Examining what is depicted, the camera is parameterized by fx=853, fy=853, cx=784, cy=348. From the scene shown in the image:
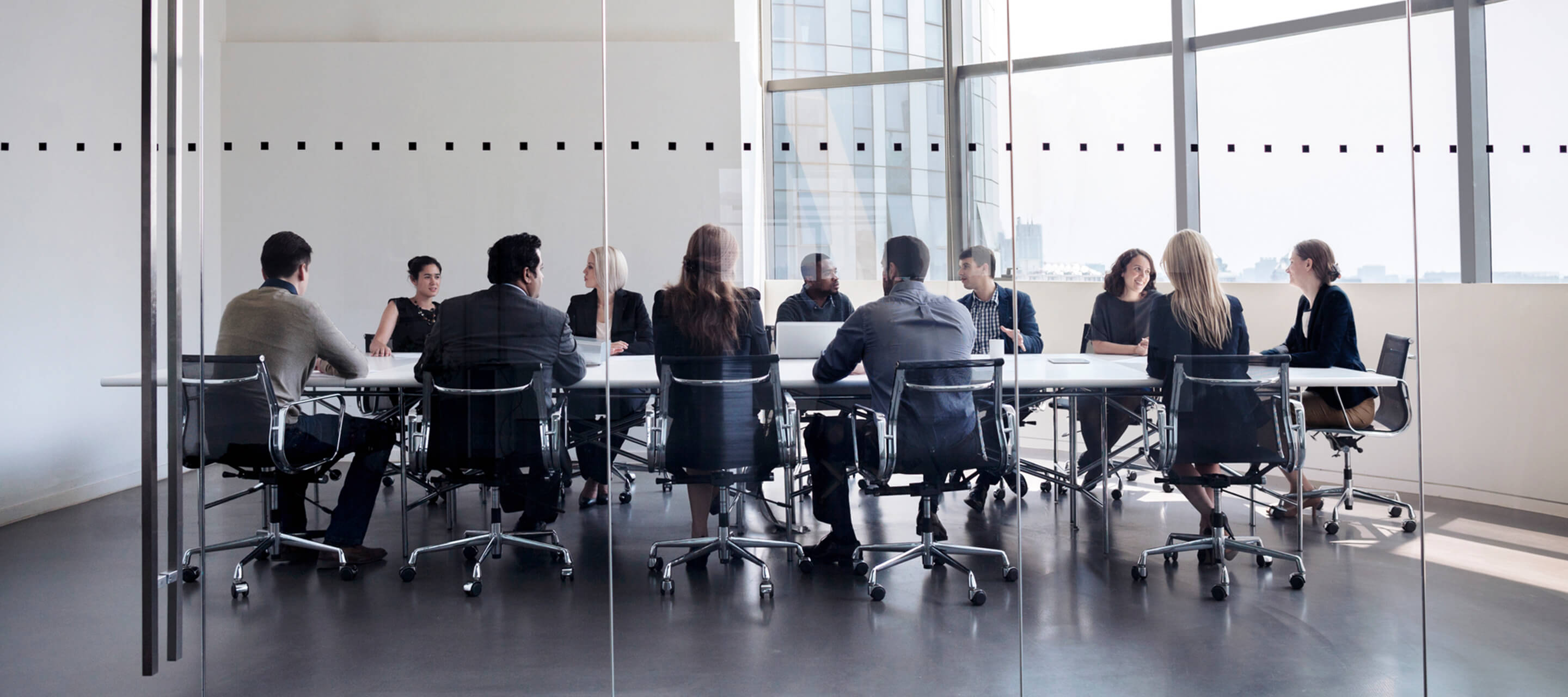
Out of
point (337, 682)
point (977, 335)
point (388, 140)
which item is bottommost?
point (337, 682)

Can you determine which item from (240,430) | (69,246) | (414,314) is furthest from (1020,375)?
(69,246)

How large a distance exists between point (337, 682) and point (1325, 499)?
297 cm

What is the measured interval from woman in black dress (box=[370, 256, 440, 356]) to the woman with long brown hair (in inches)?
27.2

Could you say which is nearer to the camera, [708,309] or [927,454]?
[708,309]

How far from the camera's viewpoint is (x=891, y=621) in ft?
8.50

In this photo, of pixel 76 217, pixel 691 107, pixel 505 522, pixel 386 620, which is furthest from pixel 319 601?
pixel 691 107

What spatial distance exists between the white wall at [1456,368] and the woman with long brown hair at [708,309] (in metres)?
0.10

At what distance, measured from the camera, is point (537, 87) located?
2.64m

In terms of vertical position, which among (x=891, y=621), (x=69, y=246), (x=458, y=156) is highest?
(x=458, y=156)

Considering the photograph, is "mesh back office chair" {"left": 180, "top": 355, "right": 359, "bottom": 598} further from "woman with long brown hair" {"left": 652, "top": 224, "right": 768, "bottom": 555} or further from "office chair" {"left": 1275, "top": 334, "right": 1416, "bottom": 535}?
"office chair" {"left": 1275, "top": 334, "right": 1416, "bottom": 535}

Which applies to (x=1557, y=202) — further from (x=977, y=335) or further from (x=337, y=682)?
(x=337, y=682)

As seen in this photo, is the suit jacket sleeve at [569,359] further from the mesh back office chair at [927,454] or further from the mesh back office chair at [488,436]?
the mesh back office chair at [927,454]

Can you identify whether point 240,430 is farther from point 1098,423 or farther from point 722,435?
point 1098,423

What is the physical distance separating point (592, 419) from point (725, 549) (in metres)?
0.57
